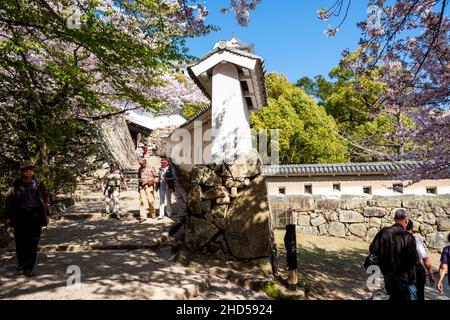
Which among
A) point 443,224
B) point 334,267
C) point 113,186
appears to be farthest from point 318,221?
point 113,186

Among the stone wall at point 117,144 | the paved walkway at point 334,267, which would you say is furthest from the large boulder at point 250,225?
the stone wall at point 117,144

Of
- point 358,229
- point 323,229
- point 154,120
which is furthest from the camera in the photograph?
point 154,120

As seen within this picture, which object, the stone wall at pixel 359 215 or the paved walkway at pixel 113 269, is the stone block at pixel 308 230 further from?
the paved walkway at pixel 113 269

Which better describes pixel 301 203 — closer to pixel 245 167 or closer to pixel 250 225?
pixel 245 167

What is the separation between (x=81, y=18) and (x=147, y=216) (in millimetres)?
6079

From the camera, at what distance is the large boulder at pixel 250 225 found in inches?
257

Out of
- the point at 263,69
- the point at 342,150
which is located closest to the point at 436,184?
the point at 342,150

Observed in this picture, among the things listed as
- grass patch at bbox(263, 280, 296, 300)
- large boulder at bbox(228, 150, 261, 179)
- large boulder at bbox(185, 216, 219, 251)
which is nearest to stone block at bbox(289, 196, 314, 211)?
large boulder at bbox(228, 150, 261, 179)

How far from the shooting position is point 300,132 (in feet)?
61.8

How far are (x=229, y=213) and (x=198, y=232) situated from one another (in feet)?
2.77

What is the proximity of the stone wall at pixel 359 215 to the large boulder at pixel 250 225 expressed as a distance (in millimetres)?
6660

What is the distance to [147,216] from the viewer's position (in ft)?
32.7

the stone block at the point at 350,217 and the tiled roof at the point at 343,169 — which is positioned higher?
the tiled roof at the point at 343,169
